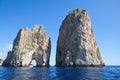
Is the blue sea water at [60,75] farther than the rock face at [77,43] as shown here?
No

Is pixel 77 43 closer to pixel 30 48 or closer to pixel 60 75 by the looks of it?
pixel 30 48

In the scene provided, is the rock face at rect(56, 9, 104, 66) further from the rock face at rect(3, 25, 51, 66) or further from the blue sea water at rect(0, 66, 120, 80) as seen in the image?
the blue sea water at rect(0, 66, 120, 80)

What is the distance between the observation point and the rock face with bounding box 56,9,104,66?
5556 inches

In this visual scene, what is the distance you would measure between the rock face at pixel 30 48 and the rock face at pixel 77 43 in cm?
1101

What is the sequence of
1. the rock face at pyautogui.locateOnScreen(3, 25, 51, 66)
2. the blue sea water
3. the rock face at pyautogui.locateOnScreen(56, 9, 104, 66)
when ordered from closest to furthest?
1. the blue sea water
2. the rock face at pyautogui.locateOnScreen(56, 9, 104, 66)
3. the rock face at pyautogui.locateOnScreen(3, 25, 51, 66)

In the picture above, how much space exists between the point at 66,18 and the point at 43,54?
33.3 metres

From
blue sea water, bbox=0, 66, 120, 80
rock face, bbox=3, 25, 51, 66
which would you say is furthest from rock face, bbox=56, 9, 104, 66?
blue sea water, bbox=0, 66, 120, 80

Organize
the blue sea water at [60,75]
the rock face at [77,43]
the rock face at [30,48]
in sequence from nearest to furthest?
the blue sea water at [60,75] < the rock face at [77,43] < the rock face at [30,48]

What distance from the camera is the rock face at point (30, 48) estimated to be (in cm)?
14820

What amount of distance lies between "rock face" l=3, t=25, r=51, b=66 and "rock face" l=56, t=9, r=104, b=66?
1101cm

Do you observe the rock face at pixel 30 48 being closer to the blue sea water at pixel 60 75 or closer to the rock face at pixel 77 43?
the rock face at pixel 77 43

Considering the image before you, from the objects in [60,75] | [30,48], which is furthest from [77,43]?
[60,75]

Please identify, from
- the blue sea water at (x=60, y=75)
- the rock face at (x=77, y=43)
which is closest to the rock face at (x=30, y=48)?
the rock face at (x=77, y=43)

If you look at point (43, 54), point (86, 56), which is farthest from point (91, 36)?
point (43, 54)
